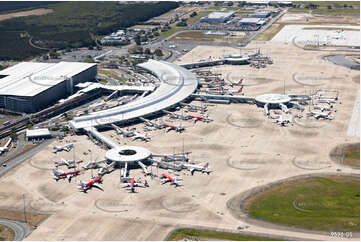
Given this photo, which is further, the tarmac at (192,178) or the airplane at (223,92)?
the airplane at (223,92)

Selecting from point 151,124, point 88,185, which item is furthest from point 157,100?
point 88,185

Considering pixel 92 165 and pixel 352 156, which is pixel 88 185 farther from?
pixel 352 156

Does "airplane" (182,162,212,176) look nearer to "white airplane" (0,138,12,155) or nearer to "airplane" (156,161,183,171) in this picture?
"airplane" (156,161,183,171)

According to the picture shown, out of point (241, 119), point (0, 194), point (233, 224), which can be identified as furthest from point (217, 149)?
point (0, 194)

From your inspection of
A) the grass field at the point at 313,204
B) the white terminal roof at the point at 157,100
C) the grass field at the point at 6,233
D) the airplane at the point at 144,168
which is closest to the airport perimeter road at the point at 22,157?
the white terminal roof at the point at 157,100

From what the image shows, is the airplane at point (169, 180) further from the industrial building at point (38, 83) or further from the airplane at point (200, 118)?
the industrial building at point (38, 83)

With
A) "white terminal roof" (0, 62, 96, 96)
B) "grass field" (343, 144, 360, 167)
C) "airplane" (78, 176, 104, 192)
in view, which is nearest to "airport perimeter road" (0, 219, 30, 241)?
"airplane" (78, 176, 104, 192)

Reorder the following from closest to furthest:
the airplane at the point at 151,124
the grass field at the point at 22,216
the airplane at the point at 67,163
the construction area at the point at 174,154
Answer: the construction area at the point at 174,154, the grass field at the point at 22,216, the airplane at the point at 67,163, the airplane at the point at 151,124
